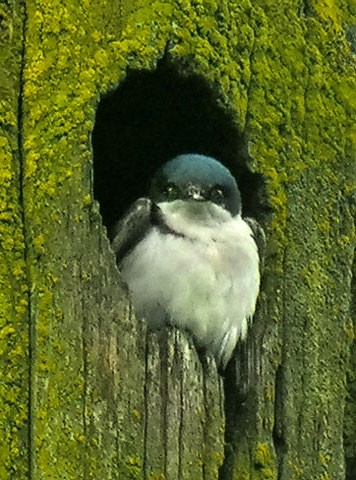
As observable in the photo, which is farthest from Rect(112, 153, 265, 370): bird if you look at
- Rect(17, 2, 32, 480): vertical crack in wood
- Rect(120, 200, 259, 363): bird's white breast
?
Rect(17, 2, 32, 480): vertical crack in wood

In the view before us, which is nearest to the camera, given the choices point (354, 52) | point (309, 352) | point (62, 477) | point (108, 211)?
point (62, 477)

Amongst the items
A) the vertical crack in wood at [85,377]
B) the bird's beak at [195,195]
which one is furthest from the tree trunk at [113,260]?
the bird's beak at [195,195]

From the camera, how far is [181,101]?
3627mm

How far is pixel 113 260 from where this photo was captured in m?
3.09

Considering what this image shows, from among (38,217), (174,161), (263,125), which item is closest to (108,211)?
(174,161)

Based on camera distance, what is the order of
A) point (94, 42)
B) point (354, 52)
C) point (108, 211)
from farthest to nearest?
point (108, 211) → point (354, 52) → point (94, 42)

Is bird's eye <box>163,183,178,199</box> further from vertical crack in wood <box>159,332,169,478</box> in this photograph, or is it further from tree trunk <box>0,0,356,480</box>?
vertical crack in wood <box>159,332,169,478</box>

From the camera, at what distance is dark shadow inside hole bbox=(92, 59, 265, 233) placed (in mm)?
3465

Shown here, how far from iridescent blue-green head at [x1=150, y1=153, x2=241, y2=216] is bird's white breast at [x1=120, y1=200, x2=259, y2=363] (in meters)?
0.08

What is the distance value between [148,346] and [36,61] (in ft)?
2.48

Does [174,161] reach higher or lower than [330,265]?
higher

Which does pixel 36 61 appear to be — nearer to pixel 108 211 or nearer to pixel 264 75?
pixel 264 75

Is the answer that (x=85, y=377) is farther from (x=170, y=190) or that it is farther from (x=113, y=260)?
(x=170, y=190)

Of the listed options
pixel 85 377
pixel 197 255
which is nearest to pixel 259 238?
pixel 197 255
